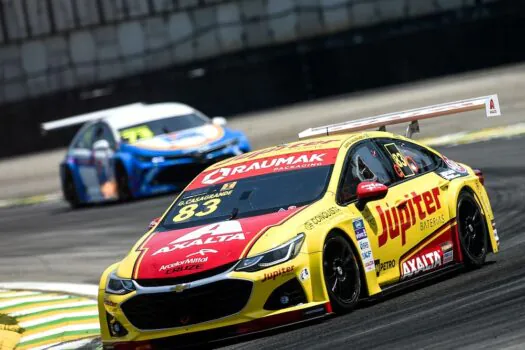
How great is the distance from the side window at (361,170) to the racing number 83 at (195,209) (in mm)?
889

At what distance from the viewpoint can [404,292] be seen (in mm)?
10172

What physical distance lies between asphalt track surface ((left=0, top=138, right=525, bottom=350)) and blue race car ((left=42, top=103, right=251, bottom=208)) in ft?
1.49

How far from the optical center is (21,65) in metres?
29.1

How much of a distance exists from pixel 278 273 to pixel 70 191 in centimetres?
1335

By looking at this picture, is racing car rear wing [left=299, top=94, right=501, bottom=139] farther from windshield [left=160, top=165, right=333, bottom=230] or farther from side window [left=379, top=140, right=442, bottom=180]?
windshield [left=160, top=165, right=333, bottom=230]

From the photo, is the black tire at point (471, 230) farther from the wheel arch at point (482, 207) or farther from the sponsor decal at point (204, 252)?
the sponsor decal at point (204, 252)

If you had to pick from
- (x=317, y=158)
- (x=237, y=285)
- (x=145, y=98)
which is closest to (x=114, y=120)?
(x=145, y=98)

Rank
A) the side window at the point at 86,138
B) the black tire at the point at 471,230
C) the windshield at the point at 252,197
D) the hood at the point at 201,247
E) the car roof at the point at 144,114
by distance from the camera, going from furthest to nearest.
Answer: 1. the side window at the point at 86,138
2. the car roof at the point at 144,114
3. the black tire at the point at 471,230
4. the windshield at the point at 252,197
5. the hood at the point at 201,247

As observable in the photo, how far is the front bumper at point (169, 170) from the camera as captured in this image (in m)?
20.1

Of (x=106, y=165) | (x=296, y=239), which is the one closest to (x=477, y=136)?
(x=106, y=165)

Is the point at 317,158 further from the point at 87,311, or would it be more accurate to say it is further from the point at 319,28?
the point at 319,28

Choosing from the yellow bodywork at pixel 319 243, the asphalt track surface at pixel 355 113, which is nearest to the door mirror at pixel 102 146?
the asphalt track surface at pixel 355 113

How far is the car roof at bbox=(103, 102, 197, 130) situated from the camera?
846 inches

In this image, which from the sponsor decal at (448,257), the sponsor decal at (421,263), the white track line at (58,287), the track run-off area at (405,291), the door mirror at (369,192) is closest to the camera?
the track run-off area at (405,291)
